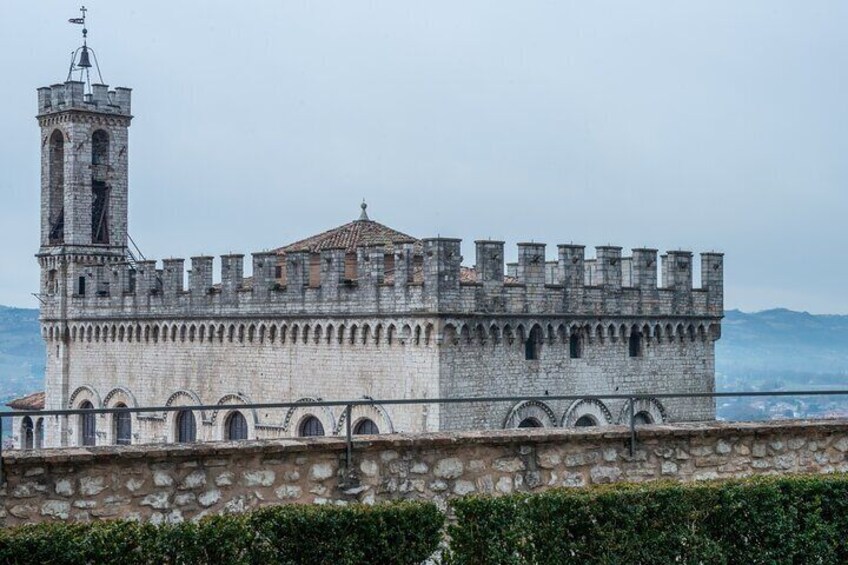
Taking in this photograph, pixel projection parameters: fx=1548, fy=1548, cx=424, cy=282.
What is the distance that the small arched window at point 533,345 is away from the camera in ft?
110

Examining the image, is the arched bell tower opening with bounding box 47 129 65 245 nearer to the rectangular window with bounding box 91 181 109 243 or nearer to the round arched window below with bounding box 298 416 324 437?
the rectangular window with bounding box 91 181 109 243

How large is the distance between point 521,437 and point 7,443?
1637 inches

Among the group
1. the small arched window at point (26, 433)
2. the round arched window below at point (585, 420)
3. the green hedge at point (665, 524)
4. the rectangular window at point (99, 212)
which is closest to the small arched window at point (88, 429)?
the small arched window at point (26, 433)

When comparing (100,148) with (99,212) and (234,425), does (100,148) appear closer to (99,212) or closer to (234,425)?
(99,212)

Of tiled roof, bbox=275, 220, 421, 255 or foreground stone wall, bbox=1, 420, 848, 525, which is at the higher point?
tiled roof, bbox=275, 220, 421, 255

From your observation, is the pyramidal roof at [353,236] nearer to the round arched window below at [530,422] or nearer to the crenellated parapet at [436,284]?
the crenellated parapet at [436,284]

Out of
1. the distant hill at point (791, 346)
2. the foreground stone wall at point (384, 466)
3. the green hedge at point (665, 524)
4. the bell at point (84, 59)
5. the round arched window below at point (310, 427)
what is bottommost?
the distant hill at point (791, 346)

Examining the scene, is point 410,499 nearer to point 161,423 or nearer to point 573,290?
point 573,290

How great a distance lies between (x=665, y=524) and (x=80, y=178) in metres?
36.1

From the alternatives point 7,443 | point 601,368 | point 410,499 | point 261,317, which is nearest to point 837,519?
point 410,499

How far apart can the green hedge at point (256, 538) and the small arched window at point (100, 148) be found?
1453 inches

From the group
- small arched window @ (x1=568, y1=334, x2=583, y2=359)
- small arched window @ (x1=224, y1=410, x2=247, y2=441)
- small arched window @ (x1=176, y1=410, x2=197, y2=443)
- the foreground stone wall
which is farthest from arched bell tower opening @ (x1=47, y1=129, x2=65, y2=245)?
the foreground stone wall

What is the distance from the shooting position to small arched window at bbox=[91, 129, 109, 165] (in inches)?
1855

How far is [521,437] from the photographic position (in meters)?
13.5
